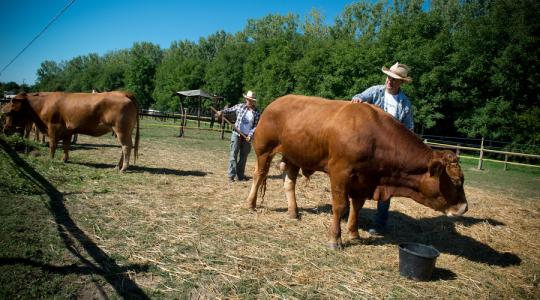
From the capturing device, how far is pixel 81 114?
9.06 meters

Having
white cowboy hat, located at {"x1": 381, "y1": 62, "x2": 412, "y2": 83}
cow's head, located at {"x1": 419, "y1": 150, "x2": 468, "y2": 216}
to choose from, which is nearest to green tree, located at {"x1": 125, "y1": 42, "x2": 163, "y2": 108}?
white cowboy hat, located at {"x1": 381, "y1": 62, "x2": 412, "y2": 83}

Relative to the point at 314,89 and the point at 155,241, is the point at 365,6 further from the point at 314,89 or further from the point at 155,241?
the point at 155,241

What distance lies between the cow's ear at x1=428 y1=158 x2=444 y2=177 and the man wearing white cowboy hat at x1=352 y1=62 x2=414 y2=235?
1327 mm

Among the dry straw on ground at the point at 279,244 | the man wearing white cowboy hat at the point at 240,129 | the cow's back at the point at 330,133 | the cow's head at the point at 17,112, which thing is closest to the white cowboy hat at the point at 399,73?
the cow's back at the point at 330,133

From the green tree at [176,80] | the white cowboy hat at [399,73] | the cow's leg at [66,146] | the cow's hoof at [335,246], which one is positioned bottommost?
the cow's hoof at [335,246]

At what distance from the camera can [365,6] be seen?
48375 mm

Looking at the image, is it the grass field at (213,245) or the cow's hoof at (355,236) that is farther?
the cow's hoof at (355,236)

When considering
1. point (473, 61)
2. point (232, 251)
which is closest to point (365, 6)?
point (473, 61)

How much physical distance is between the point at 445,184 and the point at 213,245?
10.3ft

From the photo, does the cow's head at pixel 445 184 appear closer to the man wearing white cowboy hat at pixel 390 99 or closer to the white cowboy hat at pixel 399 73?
the man wearing white cowboy hat at pixel 390 99

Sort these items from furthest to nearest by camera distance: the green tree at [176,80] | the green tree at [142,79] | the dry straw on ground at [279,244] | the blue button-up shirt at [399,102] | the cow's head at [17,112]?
1. the green tree at [142,79]
2. the green tree at [176,80]
3. the cow's head at [17,112]
4. the blue button-up shirt at [399,102]
5. the dry straw on ground at [279,244]

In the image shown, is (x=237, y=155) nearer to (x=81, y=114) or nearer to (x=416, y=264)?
(x=81, y=114)

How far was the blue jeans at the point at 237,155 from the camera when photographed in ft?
29.6

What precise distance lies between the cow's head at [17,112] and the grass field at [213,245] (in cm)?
224
